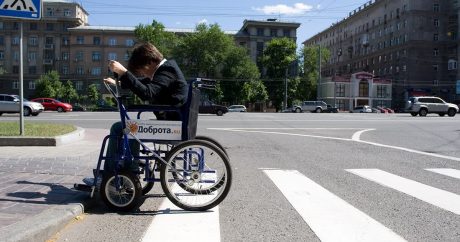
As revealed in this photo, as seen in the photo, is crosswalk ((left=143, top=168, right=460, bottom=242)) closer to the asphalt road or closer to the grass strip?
the asphalt road

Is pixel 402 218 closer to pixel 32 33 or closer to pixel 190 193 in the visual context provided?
pixel 190 193

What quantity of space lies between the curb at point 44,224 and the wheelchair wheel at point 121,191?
0.27 metres

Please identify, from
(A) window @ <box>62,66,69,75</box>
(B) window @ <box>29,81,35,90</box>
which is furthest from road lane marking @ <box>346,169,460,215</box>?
(B) window @ <box>29,81,35,90</box>

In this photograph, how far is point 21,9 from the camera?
9070 mm

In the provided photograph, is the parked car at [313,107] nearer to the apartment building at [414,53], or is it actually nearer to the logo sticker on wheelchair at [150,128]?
the apartment building at [414,53]

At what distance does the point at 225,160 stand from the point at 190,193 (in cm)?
53

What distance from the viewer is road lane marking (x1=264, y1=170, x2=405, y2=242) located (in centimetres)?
388

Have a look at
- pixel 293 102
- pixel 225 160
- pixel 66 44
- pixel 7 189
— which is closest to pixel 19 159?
pixel 7 189

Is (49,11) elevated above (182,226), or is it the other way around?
(49,11)

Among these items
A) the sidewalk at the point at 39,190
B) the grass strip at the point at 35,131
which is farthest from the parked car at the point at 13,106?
the sidewalk at the point at 39,190

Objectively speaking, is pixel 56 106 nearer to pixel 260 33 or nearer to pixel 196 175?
pixel 196 175

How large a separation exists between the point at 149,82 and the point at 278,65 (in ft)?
267

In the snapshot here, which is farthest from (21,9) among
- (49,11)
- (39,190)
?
(49,11)

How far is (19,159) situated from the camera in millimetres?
7457
